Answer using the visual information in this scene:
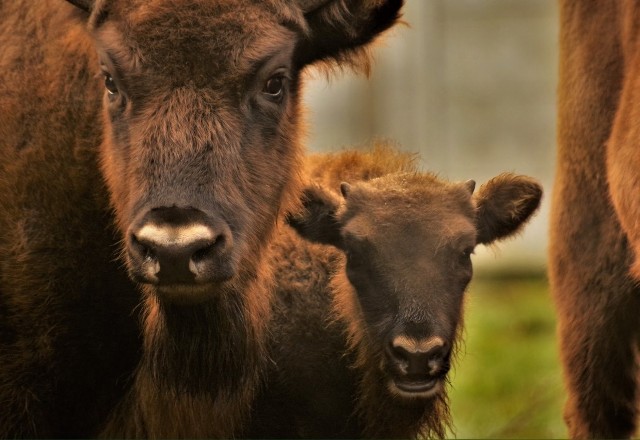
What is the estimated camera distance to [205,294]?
5.23 metres

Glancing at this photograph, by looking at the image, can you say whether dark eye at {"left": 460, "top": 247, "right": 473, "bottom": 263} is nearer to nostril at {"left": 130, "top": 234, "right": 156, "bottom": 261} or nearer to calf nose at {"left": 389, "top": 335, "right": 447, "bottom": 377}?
calf nose at {"left": 389, "top": 335, "right": 447, "bottom": 377}

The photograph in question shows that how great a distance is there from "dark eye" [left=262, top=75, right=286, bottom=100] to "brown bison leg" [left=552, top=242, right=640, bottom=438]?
2.04 meters

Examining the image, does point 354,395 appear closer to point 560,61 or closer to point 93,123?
point 93,123

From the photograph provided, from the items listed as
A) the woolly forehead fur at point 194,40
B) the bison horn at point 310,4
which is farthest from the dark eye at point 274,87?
the bison horn at point 310,4

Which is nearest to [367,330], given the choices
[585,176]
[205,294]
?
[205,294]

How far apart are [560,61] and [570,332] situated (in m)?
1.44

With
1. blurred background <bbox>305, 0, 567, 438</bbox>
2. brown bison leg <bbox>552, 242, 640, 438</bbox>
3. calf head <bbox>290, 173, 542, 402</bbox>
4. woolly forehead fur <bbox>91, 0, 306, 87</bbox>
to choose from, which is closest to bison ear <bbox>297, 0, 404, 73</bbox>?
woolly forehead fur <bbox>91, 0, 306, 87</bbox>

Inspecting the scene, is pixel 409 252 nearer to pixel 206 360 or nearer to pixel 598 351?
pixel 206 360

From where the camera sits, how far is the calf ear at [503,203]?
601 cm

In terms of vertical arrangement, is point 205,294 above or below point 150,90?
below

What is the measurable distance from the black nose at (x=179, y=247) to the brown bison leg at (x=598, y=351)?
2315 mm

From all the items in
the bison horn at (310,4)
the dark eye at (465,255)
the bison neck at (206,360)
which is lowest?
the bison neck at (206,360)

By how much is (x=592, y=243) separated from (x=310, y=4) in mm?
2040

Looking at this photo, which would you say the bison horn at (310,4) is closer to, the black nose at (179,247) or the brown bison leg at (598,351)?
the black nose at (179,247)
